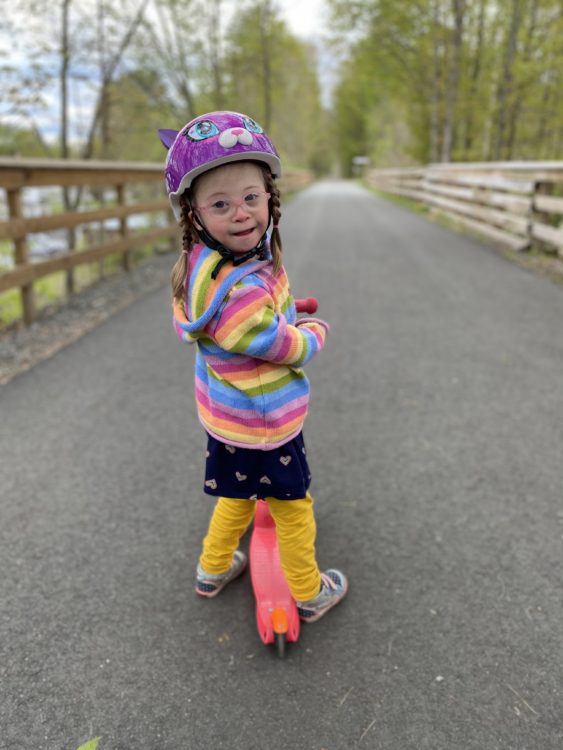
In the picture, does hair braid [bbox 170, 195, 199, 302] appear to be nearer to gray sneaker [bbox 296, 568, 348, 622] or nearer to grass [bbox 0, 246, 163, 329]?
gray sneaker [bbox 296, 568, 348, 622]

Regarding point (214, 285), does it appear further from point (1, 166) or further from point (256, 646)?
point (1, 166)

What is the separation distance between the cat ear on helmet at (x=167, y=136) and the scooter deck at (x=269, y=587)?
1.28m

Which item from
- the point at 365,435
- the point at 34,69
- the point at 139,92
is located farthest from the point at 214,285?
the point at 139,92

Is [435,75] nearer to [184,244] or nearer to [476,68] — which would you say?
[476,68]

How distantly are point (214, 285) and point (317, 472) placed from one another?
1588 millimetres

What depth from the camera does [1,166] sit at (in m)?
4.34

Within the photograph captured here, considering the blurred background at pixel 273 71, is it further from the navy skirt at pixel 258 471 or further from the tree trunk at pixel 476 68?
the navy skirt at pixel 258 471

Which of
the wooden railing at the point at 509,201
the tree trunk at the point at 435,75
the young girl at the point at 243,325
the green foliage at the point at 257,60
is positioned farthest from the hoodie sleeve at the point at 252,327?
the tree trunk at the point at 435,75

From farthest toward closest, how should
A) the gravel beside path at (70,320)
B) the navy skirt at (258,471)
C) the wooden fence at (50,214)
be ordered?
the wooden fence at (50,214)
the gravel beside path at (70,320)
the navy skirt at (258,471)

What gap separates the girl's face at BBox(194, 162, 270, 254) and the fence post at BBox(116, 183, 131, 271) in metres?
5.84

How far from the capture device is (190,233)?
5.49 ft

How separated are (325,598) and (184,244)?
1.32 metres

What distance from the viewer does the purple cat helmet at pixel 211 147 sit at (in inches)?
59.4

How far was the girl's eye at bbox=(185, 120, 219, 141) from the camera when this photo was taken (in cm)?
153
